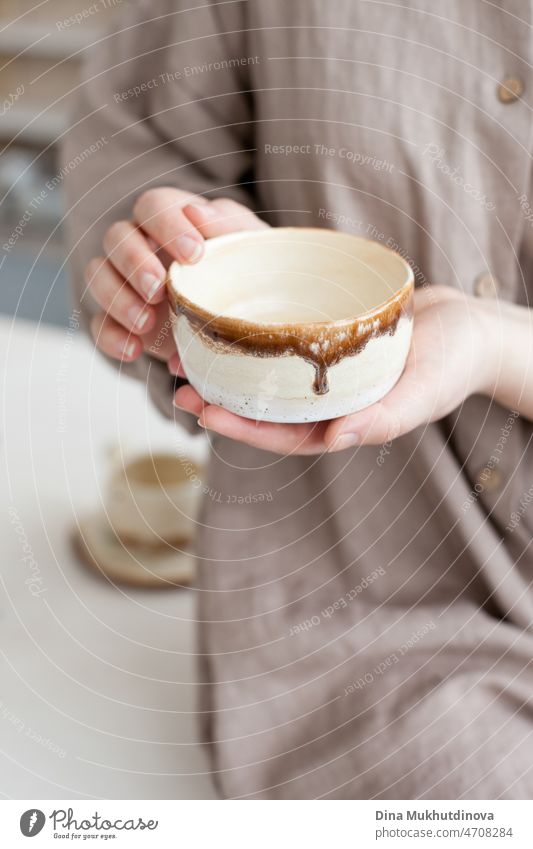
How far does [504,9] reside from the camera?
0.31 meters

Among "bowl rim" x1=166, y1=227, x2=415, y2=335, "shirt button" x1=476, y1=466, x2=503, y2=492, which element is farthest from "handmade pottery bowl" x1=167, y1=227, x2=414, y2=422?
"shirt button" x1=476, y1=466, x2=503, y2=492

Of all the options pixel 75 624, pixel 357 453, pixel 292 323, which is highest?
pixel 292 323

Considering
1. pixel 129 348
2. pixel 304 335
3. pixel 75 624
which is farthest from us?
pixel 75 624

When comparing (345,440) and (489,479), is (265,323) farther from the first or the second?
(489,479)

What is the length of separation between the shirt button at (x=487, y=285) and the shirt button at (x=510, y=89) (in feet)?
0.23

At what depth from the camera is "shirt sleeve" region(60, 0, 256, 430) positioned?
14.3 inches

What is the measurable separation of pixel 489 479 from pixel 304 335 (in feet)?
0.52

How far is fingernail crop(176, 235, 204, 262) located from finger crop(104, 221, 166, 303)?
2 centimetres

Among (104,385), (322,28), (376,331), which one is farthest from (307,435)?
(104,385)

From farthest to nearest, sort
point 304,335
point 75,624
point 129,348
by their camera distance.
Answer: point 75,624
point 129,348
point 304,335

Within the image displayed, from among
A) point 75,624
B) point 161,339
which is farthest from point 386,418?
point 75,624

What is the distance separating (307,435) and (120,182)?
0.57 feet

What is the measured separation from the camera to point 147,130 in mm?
381

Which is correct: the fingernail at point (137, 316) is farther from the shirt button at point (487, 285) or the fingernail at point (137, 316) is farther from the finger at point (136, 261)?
the shirt button at point (487, 285)
